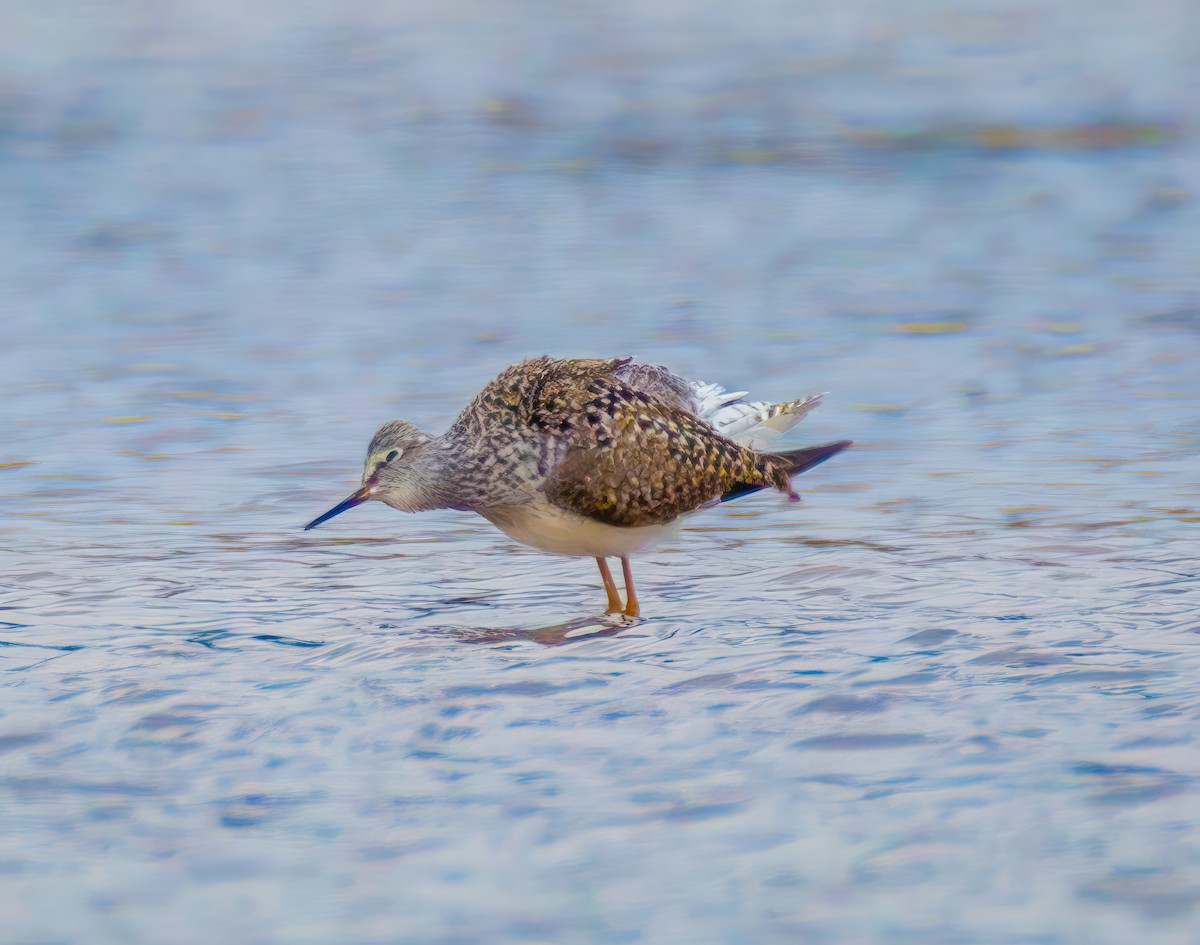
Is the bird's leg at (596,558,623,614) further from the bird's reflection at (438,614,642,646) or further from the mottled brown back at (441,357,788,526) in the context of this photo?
the mottled brown back at (441,357,788,526)

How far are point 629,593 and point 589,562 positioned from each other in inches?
35.5

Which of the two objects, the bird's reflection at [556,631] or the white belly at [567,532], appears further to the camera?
the white belly at [567,532]

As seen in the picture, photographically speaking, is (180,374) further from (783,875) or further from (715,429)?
(783,875)

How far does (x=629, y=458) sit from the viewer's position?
650cm

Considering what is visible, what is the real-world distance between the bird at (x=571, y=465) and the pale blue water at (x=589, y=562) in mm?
338

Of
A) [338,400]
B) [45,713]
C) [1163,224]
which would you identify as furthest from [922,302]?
[45,713]

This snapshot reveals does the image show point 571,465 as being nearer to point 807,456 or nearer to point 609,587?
point 609,587

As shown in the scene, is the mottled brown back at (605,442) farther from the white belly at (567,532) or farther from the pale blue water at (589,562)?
the pale blue water at (589,562)

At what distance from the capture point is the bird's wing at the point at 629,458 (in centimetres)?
646

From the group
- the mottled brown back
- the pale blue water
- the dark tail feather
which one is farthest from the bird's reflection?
the dark tail feather

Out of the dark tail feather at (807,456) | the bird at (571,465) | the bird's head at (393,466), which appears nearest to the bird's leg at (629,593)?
the bird at (571,465)

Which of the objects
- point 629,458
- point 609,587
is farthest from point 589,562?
point 629,458

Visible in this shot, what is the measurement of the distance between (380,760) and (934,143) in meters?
12.7

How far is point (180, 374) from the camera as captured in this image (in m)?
10.7
